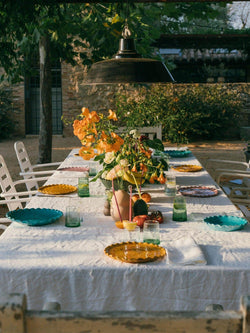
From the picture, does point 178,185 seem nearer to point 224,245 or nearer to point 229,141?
point 224,245

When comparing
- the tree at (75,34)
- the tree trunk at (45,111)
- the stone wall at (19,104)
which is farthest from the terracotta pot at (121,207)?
the stone wall at (19,104)

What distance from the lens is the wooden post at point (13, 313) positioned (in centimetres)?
104

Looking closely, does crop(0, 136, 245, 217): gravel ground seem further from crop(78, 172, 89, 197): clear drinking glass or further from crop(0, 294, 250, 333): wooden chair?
crop(0, 294, 250, 333): wooden chair

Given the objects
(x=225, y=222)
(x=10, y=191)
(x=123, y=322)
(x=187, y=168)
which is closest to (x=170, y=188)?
(x=225, y=222)

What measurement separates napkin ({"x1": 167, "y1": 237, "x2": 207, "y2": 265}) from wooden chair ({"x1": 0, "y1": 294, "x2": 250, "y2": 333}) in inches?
37.8

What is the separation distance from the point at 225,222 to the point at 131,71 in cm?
112

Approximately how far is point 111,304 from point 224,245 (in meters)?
0.61

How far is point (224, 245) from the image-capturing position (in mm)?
2309

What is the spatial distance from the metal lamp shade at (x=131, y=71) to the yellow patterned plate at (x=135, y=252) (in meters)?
1.21

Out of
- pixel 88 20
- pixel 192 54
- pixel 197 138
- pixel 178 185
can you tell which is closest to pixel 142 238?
pixel 178 185

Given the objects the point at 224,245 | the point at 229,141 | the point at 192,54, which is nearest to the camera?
the point at 224,245

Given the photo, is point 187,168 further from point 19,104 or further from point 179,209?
point 19,104

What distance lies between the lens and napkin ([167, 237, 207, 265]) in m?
2.05

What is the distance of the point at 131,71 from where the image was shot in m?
3.12
